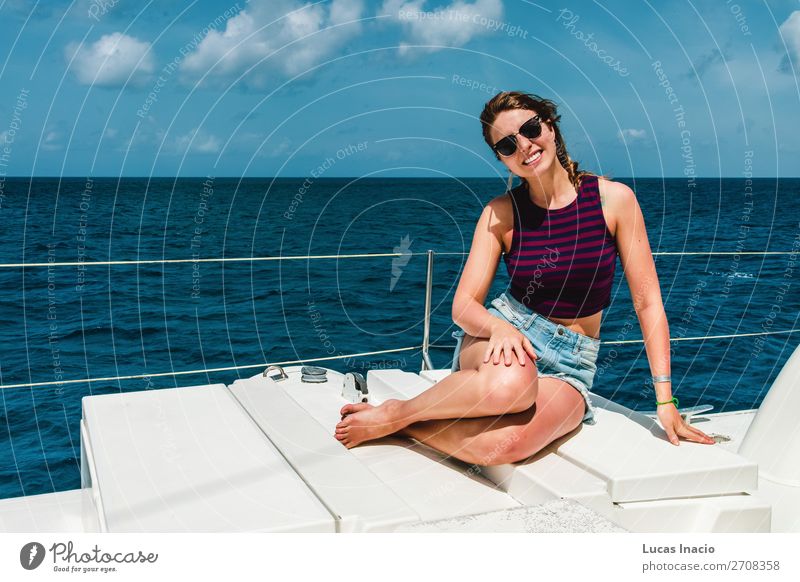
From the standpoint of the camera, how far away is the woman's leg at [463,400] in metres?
1.43

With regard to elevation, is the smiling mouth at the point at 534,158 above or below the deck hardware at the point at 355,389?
above

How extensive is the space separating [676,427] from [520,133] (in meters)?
0.65

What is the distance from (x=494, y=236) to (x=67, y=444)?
310 cm

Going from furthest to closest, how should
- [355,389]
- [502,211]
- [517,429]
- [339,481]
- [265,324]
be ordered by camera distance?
[265,324] < [355,389] < [502,211] < [517,429] < [339,481]

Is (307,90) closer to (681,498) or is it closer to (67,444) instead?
(681,498)

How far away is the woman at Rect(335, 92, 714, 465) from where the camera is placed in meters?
1.51

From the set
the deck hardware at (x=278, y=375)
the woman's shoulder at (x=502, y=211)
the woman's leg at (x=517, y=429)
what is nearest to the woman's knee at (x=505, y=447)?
the woman's leg at (x=517, y=429)

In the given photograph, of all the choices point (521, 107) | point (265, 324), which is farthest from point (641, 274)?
point (265, 324)

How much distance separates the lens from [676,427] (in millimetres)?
1525

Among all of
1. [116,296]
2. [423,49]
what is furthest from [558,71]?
[116,296]

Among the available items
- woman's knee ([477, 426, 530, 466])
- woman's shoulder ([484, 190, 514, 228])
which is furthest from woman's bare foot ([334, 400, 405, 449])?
woman's shoulder ([484, 190, 514, 228])

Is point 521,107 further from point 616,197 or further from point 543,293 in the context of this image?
point 543,293

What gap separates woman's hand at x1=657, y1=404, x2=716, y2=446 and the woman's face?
21.2 inches

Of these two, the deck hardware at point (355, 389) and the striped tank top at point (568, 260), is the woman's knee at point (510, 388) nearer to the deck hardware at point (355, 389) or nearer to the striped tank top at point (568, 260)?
the striped tank top at point (568, 260)
